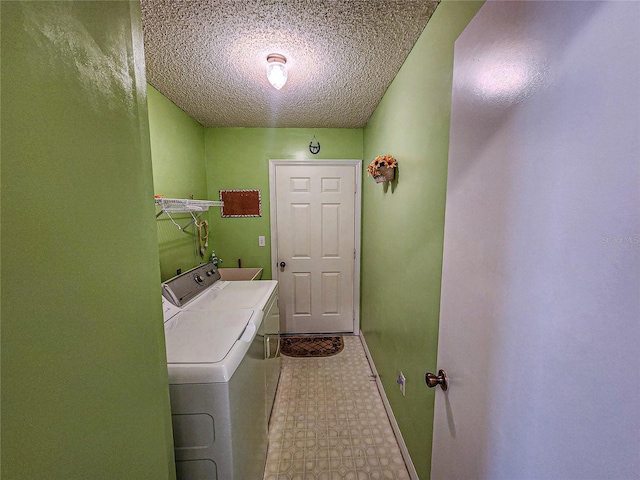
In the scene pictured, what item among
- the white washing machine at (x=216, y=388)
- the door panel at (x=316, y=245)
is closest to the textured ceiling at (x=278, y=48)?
the door panel at (x=316, y=245)

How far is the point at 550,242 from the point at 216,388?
1.12 metres

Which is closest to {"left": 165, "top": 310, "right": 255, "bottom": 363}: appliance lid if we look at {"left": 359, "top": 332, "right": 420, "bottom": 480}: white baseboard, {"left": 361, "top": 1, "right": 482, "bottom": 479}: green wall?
{"left": 361, "top": 1, "right": 482, "bottom": 479}: green wall

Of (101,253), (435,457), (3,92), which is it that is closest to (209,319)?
(101,253)

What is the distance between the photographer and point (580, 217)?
0.41 m

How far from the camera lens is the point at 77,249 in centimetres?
43

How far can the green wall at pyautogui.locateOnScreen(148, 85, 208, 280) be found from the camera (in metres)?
1.89

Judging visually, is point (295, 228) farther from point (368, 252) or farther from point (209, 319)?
point (209, 319)

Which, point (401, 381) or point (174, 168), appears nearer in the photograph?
point (401, 381)

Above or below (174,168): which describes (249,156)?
above

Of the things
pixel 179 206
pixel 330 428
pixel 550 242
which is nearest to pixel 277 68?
pixel 179 206

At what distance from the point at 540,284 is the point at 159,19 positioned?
1.74 m

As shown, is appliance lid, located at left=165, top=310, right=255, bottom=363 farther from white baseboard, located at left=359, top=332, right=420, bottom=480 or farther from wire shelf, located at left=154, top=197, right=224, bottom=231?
white baseboard, located at left=359, top=332, right=420, bottom=480

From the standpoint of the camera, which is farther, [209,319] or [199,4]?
[209,319]

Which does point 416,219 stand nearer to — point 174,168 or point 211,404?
point 211,404
